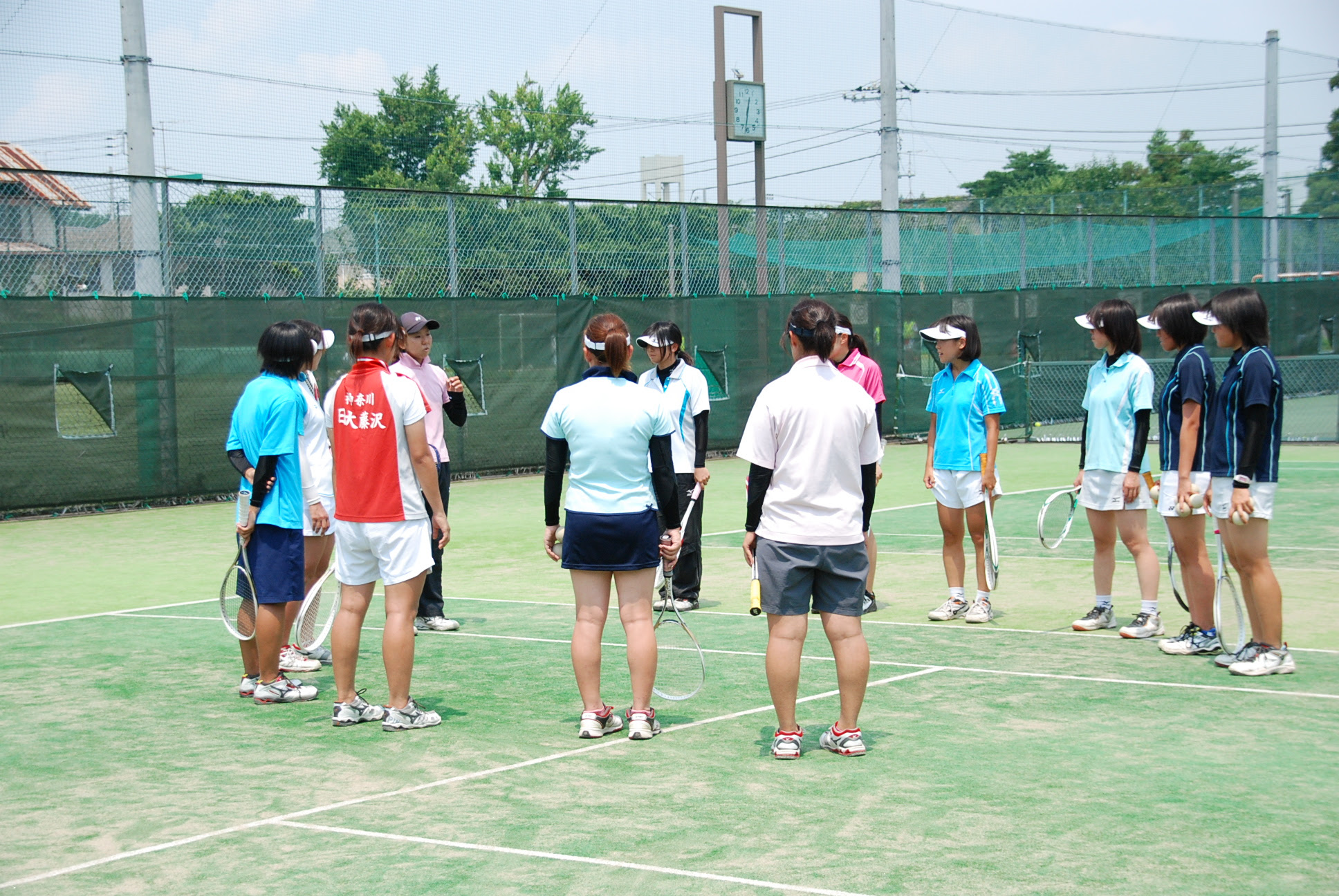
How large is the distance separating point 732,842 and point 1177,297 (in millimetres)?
4063

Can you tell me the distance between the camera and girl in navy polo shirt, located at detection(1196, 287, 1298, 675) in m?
6.20

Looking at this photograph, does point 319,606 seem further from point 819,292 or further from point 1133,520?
point 819,292

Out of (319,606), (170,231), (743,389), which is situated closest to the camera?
(319,606)

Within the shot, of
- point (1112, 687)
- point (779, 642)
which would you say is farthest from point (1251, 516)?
point (779, 642)

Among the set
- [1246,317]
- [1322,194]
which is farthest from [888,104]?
[1246,317]

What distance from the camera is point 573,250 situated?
17.8 m

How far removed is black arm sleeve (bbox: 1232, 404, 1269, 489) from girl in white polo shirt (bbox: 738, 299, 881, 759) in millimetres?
1938

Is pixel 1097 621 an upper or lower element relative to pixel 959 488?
lower

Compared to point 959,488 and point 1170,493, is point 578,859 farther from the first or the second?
point 959,488

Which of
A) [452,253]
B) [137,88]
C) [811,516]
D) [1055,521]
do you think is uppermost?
[137,88]

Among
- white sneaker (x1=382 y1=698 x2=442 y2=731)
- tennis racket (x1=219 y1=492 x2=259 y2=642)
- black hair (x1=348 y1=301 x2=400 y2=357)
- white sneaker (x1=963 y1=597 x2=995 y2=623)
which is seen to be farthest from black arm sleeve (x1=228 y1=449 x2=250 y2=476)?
white sneaker (x1=963 y1=597 x2=995 y2=623)

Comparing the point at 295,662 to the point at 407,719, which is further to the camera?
the point at 295,662

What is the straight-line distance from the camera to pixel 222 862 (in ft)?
14.1

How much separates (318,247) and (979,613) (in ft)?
32.7
